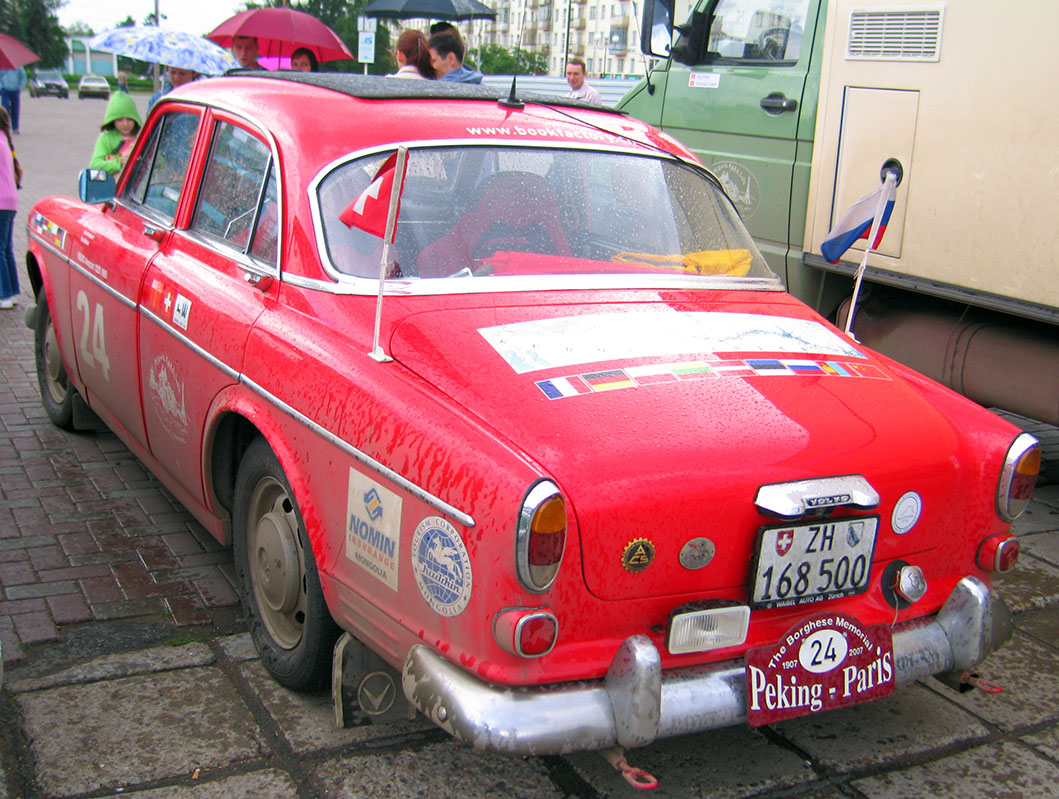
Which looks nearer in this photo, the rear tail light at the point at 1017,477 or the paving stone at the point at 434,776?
the paving stone at the point at 434,776

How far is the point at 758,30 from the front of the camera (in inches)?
236

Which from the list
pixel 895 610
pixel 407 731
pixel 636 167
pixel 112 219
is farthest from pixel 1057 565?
pixel 112 219

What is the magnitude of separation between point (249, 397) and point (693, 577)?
57.4 inches

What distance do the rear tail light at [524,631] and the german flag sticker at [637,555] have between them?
0.22m

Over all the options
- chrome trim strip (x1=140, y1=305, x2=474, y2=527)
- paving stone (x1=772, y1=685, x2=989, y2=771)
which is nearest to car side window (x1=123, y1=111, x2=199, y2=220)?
chrome trim strip (x1=140, y1=305, x2=474, y2=527)

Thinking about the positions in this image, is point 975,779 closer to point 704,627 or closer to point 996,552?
point 996,552

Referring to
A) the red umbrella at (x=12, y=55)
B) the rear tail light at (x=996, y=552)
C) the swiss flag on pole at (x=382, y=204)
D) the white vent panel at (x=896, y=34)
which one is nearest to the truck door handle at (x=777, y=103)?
the white vent panel at (x=896, y=34)

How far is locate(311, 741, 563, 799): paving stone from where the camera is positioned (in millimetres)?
2717

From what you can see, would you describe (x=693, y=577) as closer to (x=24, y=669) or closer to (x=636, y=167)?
(x=636, y=167)

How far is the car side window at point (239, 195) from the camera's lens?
3477 millimetres

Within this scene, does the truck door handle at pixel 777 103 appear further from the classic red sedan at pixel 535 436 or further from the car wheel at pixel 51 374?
the car wheel at pixel 51 374

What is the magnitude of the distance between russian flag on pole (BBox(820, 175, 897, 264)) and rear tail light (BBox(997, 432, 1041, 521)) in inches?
40.5

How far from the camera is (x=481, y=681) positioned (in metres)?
2.34

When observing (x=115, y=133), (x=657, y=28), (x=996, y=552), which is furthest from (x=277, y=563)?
(x=115, y=133)
